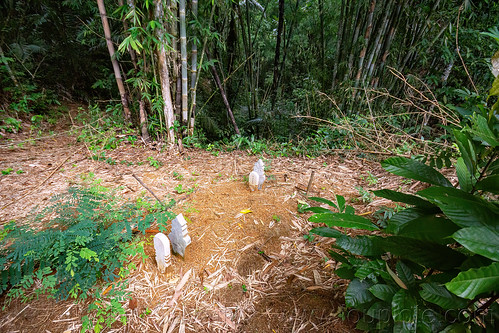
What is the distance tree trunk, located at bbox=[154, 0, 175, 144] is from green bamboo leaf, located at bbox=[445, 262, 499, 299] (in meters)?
2.80

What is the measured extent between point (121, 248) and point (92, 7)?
4.45m

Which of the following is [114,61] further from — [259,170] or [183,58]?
[259,170]

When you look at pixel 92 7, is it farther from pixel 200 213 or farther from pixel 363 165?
pixel 363 165

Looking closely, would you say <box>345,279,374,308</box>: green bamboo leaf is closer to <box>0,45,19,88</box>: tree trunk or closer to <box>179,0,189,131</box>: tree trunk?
<box>179,0,189,131</box>: tree trunk

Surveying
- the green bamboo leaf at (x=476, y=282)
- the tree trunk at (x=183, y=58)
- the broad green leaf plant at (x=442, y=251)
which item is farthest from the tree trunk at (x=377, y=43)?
the green bamboo leaf at (x=476, y=282)

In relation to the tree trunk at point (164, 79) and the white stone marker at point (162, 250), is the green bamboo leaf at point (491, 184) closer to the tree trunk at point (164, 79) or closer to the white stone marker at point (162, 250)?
the white stone marker at point (162, 250)

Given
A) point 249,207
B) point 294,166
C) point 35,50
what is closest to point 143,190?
point 249,207

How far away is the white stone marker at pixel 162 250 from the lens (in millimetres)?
1167

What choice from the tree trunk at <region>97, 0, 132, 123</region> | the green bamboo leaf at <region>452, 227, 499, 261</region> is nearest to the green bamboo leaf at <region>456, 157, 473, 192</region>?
the green bamboo leaf at <region>452, 227, 499, 261</region>

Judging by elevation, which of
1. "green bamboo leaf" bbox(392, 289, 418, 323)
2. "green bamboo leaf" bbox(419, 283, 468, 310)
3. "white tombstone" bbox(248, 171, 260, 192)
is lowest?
"white tombstone" bbox(248, 171, 260, 192)

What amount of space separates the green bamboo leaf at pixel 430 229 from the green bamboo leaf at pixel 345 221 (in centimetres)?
11

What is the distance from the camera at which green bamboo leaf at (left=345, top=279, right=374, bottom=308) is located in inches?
28.8

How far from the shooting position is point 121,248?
1159mm

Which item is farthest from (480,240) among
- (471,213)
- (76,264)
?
(76,264)
